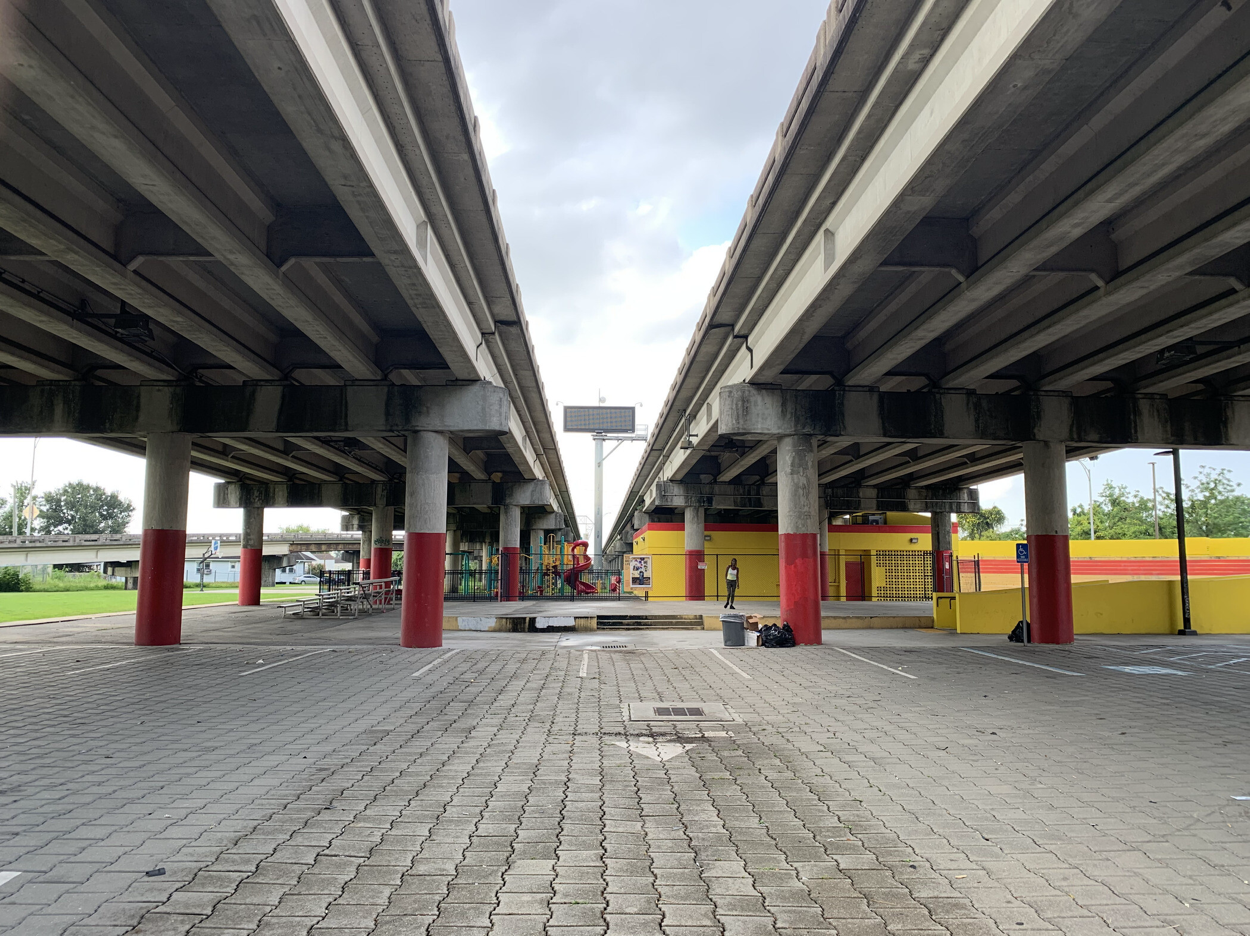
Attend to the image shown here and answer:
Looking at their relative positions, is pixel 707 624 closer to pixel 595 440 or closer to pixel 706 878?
pixel 706 878

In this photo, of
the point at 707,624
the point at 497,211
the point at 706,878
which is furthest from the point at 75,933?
the point at 707,624

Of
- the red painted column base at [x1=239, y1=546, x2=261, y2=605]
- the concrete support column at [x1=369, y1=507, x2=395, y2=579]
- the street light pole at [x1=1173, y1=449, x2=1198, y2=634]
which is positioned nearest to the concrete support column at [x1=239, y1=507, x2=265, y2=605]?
the red painted column base at [x1=239, y1=546, x2=261, y2=605]

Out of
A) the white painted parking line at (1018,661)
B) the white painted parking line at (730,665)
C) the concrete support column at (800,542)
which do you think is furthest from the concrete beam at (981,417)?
the white painted parking line at (730,665)

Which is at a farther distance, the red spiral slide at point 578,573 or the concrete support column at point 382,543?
the red spiral slide at point 578,573

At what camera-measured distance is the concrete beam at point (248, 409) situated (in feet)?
55.7

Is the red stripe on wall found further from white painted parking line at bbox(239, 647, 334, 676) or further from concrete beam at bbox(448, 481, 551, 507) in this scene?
white painted parking line at bbox(239, 647, 334, 676)

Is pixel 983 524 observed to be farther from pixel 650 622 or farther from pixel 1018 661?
pixel 1018 661

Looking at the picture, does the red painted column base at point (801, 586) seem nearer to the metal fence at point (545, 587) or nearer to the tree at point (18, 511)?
the metal fence at point (545, 587)

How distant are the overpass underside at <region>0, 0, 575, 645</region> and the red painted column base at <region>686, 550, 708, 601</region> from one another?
69.9 ft

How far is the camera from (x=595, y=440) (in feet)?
324

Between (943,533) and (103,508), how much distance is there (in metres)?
109

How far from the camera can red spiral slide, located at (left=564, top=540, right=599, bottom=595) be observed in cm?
4847

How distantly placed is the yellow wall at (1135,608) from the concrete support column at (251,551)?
96.2ft

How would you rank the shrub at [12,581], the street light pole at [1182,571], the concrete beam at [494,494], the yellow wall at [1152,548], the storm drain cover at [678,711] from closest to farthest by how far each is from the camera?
the storm drain cover at [678,711] → the street light pole at [1182,571] → the concrete beam at [494,494] → the shrub at [12,581] → the yellow wall at [1152,548]
